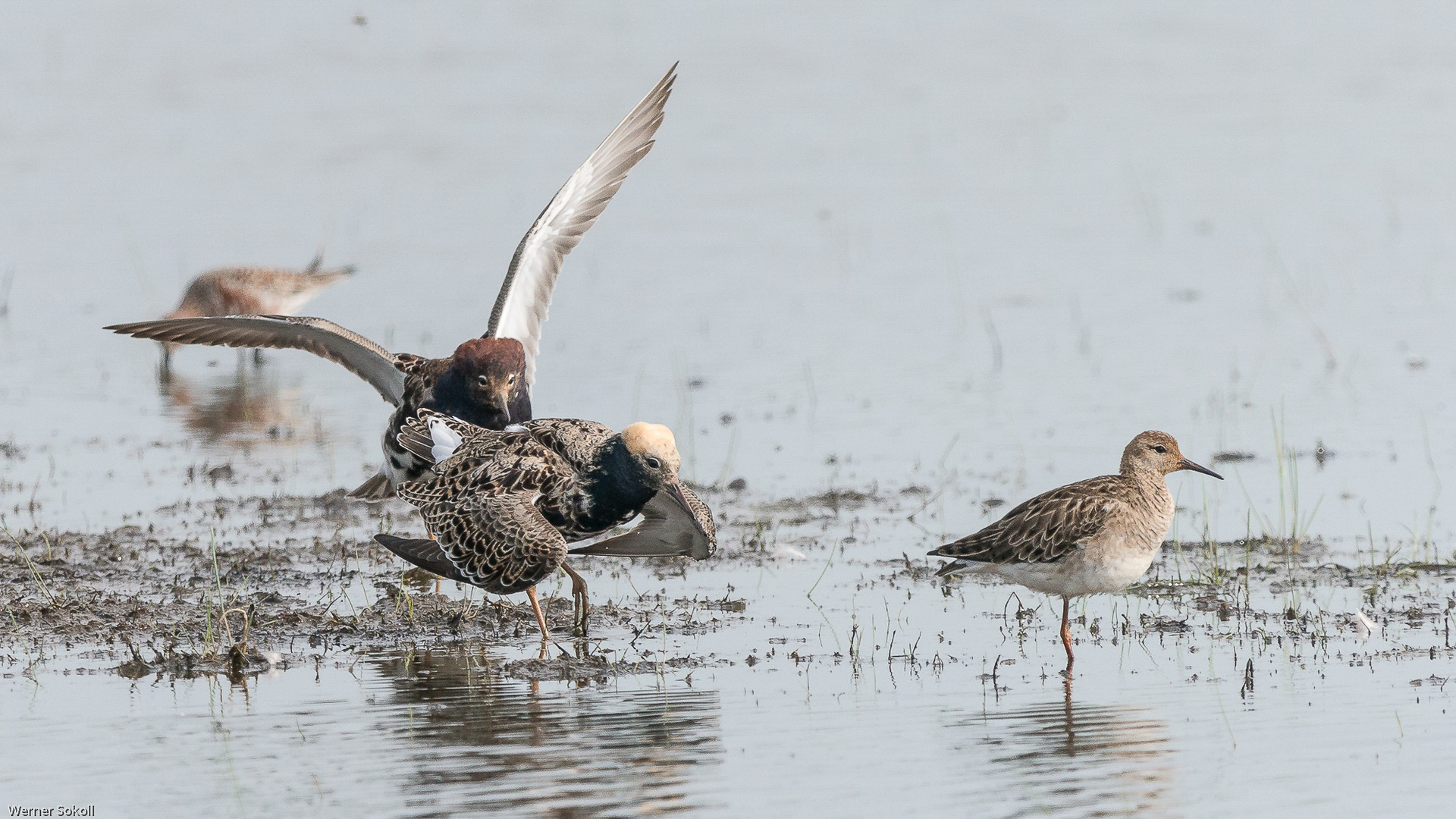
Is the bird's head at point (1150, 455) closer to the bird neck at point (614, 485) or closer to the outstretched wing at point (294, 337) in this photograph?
the bird neck at point (614, 485)

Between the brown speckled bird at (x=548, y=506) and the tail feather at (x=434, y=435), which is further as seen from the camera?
the tail feather at (x=434, y=435)

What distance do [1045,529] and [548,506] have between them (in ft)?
7.17

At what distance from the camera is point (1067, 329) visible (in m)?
14.3

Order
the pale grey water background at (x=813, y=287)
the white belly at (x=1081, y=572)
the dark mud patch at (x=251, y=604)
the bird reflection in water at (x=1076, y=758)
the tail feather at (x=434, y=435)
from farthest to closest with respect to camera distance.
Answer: the tail feather at (x=434, y=435) → the white belly at (x=1081, y=572) → the dark mud patch at (x=251, y=604) → the pale grey water background at (x=813, y=287) → the bird reflection in water at (x=1076, y=758)

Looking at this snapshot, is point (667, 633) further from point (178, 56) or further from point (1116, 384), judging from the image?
point (178, 56)

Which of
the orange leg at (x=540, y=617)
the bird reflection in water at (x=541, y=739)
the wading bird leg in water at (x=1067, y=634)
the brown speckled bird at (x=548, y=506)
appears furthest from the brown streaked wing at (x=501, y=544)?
the wading bird leg in water at (x=1067, y=634)

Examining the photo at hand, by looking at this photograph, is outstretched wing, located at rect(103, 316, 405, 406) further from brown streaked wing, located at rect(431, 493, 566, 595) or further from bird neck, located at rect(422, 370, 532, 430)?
brown streaked wing, located at rect(431, 493, 566, 595)

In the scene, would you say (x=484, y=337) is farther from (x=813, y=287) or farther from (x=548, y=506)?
(x=813, y=287)

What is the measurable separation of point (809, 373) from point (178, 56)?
16.3 meters

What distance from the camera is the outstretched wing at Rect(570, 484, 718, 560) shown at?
794cm

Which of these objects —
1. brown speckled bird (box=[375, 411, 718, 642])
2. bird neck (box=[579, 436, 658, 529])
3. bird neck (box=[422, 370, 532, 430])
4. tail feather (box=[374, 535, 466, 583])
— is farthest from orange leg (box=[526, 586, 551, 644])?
bird neck (box=[422, 370, 532, 430])

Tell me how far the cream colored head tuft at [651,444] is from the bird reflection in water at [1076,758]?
1830 millimetres

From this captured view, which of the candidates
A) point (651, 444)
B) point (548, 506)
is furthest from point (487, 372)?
point (651, 444)

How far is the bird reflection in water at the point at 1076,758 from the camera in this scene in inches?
231
